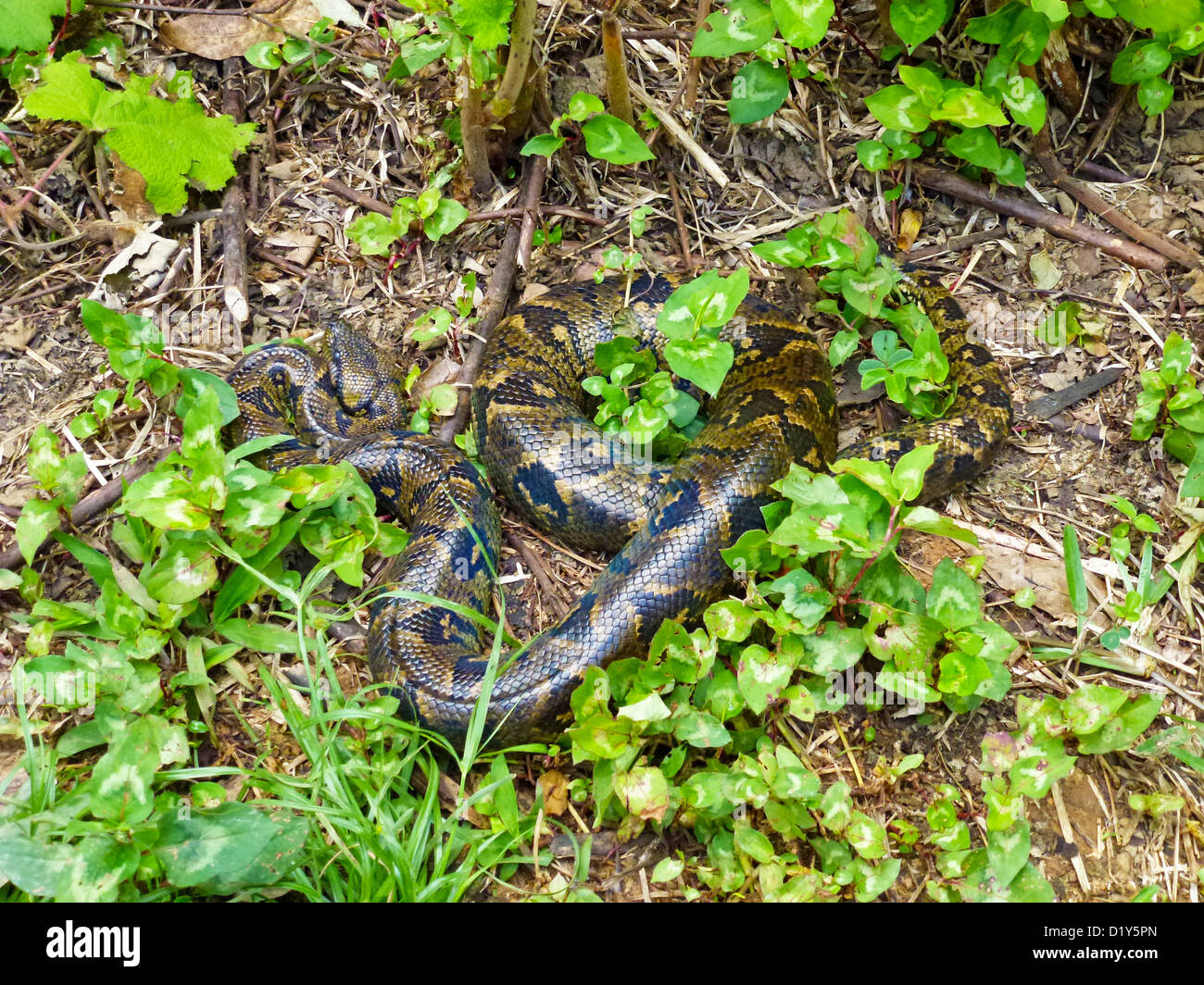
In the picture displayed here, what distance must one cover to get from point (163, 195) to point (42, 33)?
0.99m

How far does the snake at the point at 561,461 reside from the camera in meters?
3.93

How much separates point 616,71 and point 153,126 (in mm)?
2379

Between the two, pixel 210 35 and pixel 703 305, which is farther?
pixel 210 35

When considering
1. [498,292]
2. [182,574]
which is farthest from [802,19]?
[182,574]

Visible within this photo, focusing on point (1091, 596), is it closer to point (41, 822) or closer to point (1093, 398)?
point (1093, 398)

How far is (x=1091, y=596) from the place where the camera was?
13.5ft

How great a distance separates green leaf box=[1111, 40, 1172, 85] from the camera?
4.58 metres

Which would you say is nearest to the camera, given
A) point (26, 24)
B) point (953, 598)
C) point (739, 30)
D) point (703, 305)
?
point (953, 598)

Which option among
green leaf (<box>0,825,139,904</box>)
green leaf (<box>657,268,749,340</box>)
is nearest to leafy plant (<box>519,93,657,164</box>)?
Result: green leaf (<box>657,268,749,340</box>)

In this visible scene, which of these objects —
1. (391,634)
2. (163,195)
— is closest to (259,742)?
(391,634)

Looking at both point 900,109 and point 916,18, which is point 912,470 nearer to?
point 900,109

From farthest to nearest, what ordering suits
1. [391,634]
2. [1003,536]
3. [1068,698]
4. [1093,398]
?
[1093,398] → [1003,536] → [391,634] → [1068,698]

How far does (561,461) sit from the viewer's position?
4527mm

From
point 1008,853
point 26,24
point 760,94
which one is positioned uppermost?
point 760,94
